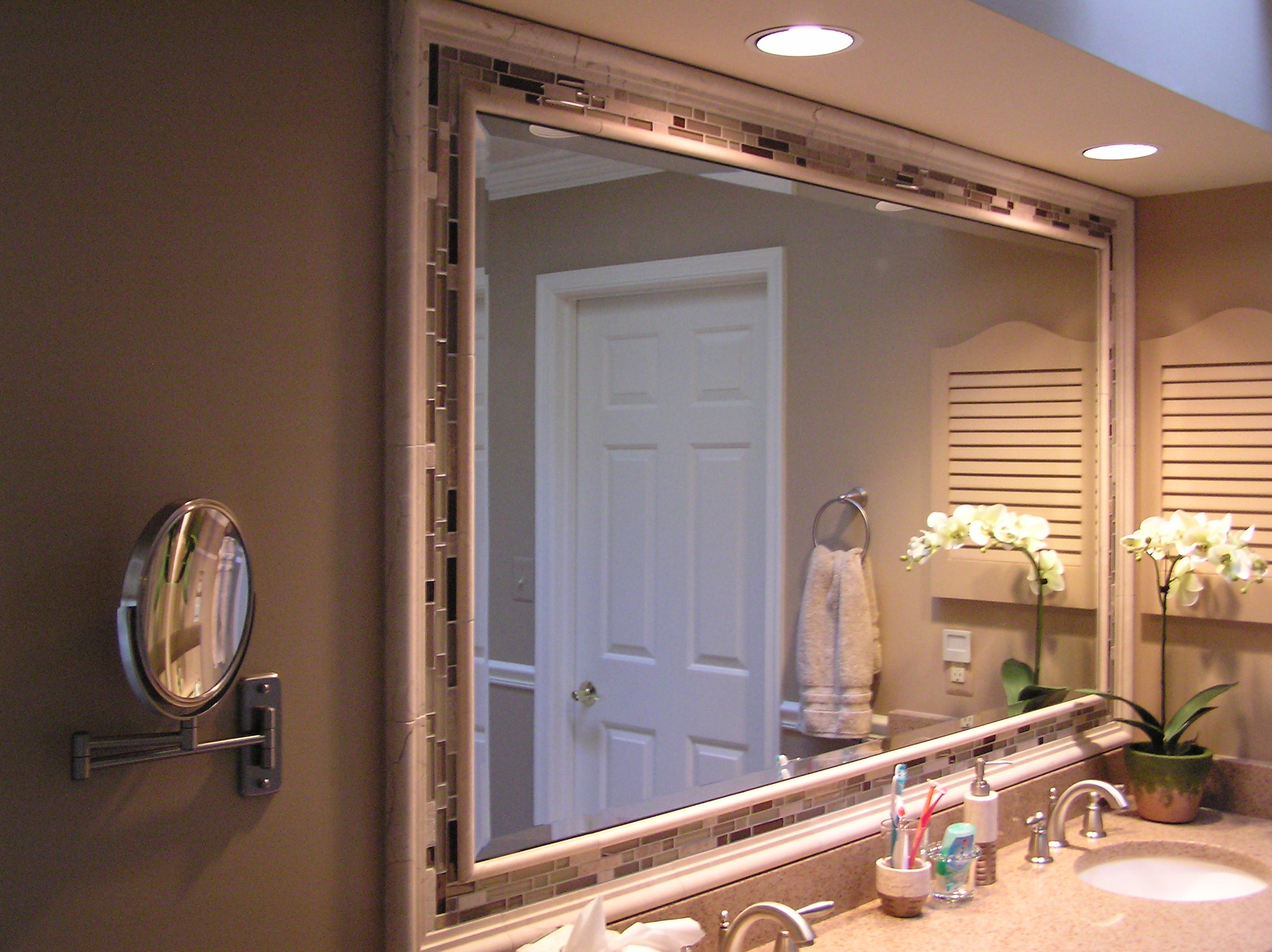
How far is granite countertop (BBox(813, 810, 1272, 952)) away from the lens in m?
1.54

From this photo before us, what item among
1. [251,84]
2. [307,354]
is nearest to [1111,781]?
[307,354]

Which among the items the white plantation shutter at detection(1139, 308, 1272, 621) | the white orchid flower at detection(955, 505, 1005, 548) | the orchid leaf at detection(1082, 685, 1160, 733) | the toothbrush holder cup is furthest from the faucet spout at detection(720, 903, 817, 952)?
the white plantation shutter at detection(1139, 308, 1272, 621)

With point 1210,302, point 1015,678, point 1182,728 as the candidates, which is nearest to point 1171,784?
point 1182,728

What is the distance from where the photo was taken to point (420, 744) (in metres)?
1.20

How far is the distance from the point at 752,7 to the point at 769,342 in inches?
20.4

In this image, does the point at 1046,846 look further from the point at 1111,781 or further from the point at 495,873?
the point at 495,873

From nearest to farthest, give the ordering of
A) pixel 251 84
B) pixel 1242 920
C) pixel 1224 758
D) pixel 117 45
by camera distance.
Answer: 1. pixel 117 45
2. pixel 251 84
3. pixel 1242 920
4. pixel 1224 758

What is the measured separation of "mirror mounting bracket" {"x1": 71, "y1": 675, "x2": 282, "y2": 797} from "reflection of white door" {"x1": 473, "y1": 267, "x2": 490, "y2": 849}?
0.75 feet

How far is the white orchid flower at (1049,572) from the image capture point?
2172mm

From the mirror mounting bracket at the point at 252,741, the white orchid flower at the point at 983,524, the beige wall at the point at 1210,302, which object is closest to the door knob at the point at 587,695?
the mirror mounting bracket at the point at 252,741

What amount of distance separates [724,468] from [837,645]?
0.35 metres

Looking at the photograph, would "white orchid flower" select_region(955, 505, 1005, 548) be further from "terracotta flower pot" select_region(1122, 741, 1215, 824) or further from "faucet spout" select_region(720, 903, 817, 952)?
"faucet spout" select_region(720, 903, 817, 952)

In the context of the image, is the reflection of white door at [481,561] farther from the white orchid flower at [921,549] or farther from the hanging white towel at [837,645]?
the white orchid flower at [921,549]

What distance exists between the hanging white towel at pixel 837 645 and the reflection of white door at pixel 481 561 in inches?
23.3
